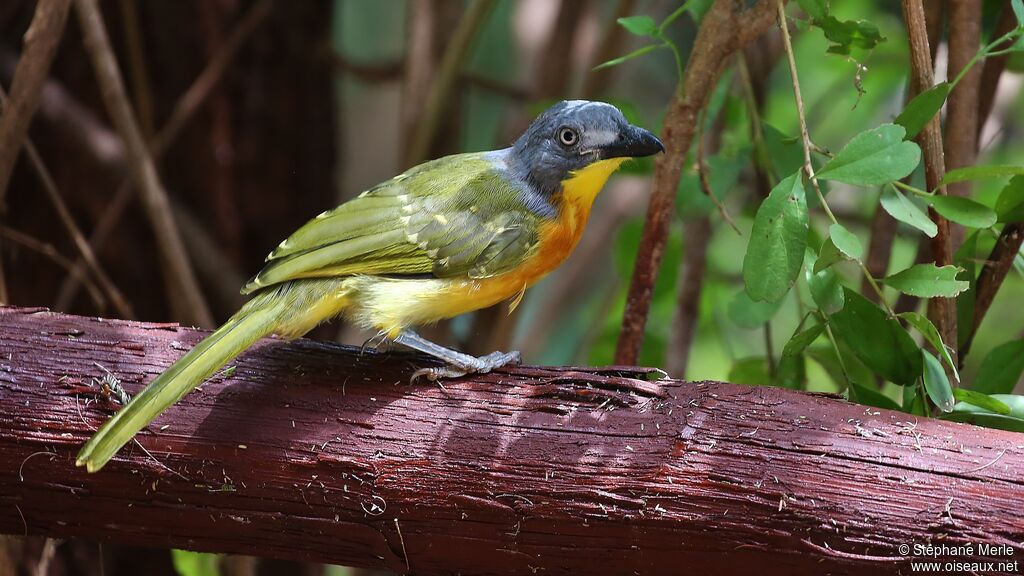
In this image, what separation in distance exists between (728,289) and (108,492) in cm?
301

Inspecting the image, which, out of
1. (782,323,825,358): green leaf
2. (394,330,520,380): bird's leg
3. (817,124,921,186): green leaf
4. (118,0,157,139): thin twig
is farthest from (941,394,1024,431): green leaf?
(118,0,157,139): thin twig

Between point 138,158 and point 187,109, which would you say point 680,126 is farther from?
point 187,109

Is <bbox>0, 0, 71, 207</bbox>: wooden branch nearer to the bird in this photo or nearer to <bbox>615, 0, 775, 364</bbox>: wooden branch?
the bird

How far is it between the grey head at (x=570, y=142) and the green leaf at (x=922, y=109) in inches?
24.5

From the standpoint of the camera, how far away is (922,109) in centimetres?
197

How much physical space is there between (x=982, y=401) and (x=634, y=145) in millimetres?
1012

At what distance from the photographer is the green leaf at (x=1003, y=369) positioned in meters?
2.24

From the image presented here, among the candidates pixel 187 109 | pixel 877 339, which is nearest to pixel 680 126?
pixel 877 339

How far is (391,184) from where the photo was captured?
102 inches

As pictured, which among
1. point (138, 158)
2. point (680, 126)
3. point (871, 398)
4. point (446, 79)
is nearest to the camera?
point (871, 398)

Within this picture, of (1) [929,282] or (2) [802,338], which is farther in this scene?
(2) [802,338]

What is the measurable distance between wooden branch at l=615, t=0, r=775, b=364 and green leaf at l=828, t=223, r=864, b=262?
0.66 meters

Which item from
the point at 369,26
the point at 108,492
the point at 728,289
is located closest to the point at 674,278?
the point at 728,289

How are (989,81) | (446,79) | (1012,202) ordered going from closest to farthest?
1. (1012,202)
2. (989,81)
3. (446,79)
